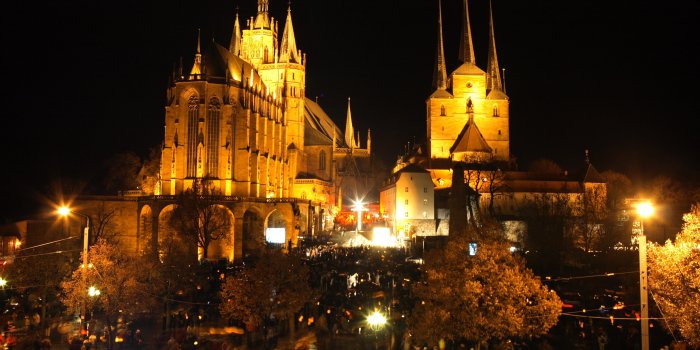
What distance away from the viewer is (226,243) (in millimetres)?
64938

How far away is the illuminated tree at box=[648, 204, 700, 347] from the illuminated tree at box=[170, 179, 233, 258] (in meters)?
41.3

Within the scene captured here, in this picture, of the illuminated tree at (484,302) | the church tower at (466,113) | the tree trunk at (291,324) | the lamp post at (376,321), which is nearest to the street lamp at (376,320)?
the lamp post at (376,321)

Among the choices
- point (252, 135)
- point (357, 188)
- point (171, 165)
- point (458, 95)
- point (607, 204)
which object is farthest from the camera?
point (357, 188)

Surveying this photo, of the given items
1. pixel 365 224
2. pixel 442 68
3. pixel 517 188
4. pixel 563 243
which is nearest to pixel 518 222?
pixel 517 188

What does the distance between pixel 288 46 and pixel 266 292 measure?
66.0 m

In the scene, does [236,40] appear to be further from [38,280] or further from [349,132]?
[38,280]

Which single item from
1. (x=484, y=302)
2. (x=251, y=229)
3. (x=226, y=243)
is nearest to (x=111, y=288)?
(x=484, y=302)

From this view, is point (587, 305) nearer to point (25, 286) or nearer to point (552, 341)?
point (552, 341)

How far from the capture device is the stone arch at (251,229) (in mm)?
66188

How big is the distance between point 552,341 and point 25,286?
1099 inches

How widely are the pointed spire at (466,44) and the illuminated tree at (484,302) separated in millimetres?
64214

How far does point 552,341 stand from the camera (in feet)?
Result: 104

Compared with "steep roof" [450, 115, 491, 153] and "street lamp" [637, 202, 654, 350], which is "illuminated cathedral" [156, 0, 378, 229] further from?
"street lamp" [637, 202, 654, 350]

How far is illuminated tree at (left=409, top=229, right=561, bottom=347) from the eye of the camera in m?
26.8
